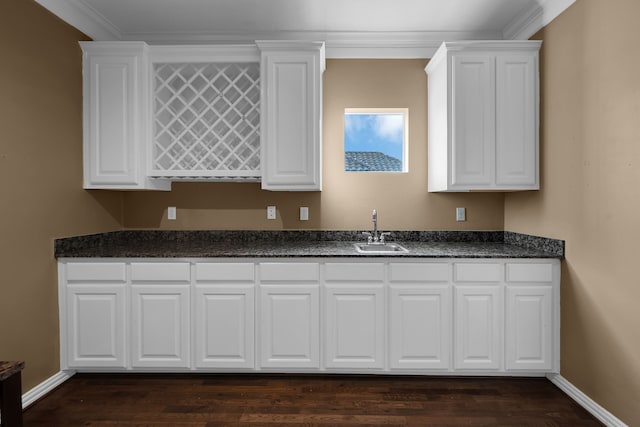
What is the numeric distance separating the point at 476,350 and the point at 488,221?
1.18 meters

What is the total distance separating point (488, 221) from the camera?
3.35 metres

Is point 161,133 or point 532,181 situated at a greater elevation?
point 161,133

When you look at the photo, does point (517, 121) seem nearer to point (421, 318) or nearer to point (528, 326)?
point (528, 326)

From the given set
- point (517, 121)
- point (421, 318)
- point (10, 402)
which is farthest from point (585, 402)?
point (10, 402)

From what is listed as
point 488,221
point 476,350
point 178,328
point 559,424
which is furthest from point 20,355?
point 488,221

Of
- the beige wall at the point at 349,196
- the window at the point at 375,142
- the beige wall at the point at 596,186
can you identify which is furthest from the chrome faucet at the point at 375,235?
the beige wall at the point at 596,186

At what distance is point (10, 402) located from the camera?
1268 millimetres

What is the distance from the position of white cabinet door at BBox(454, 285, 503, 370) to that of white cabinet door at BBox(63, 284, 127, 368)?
2.31 meters

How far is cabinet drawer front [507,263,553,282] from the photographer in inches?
103

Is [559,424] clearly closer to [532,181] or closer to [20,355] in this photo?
[532,181]

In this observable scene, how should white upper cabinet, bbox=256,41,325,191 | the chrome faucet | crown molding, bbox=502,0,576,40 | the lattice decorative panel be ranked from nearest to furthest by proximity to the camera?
crown molding, bbox=502,0,576,40 → white upper cabinet, bbox=256,41,325,191 → the lattice decorative panel → the chrome faucet

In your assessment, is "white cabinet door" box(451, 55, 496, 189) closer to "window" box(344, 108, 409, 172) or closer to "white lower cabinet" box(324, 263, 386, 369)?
"window" box(344, 108, 409, 172)

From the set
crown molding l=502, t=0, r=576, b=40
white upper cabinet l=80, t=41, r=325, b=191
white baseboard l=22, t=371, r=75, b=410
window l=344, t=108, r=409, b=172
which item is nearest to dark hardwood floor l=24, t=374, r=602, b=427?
white baseboard l=22, t=371, r=75, b=410

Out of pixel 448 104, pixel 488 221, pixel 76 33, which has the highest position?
pixel 76 33
